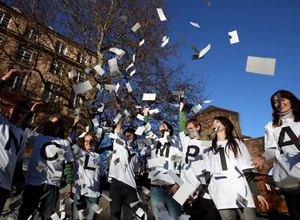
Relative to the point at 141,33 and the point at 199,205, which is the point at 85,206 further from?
the point at 141,33

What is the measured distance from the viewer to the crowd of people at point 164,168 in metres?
1.99

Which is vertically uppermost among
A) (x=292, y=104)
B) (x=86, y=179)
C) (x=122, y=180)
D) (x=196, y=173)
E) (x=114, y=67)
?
(x=114, y=67)

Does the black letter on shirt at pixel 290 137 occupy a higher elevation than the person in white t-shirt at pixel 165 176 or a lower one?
higher

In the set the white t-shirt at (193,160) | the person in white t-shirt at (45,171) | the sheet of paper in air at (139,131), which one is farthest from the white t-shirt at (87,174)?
the white t-shirt at (193,160)

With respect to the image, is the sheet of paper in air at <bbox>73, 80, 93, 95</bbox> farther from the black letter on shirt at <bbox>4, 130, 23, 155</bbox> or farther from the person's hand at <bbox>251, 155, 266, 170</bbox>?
the person's hand at <bbox>251, 155, 266, 170</bbox>

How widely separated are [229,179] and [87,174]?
2.49 m

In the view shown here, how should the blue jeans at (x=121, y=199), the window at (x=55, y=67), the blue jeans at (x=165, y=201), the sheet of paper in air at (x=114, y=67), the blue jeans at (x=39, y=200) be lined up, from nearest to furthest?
1. the blue jeans at (x=39, y=200)
2. the blue jeans at (x=121, y=199)
3. the blue jeans at (x=165, y=201)
4. the sheet of paper in air at (x=114, y=67)
5. the window at (x=55, y=67)

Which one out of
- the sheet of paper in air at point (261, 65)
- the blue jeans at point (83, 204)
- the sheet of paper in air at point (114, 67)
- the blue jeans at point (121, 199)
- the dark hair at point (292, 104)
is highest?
the sheet of paper in air at point (114, 67)

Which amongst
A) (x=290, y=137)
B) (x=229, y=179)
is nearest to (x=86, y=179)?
(x=229, y=179)

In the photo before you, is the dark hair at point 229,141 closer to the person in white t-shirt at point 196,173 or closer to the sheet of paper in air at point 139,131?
the person in white t-shirt at point 196,173

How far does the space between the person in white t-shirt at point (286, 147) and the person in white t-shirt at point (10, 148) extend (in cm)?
257

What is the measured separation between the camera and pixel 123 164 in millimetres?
3113

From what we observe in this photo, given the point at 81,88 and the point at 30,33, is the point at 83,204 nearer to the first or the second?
the point at 81,88

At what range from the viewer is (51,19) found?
27.5 feet
